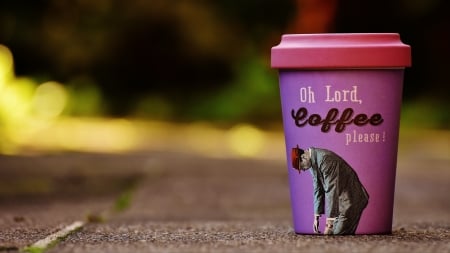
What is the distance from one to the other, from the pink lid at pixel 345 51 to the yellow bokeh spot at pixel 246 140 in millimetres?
10606

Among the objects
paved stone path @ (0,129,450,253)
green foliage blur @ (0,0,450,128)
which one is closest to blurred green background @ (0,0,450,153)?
green foliage blur @ (0,0,450,128)

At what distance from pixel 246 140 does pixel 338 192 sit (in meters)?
14.3

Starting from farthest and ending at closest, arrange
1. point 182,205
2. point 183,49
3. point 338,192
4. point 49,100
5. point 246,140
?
1. point 183,49
2. point 49,100
3. point 246,140
4. point 182,205
5. point 338,192

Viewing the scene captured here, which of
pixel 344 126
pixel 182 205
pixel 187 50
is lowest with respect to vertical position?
pixel 187 50

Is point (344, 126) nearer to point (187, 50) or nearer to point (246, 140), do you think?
point (246, 140)

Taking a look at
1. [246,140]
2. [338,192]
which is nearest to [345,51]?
[338,192]

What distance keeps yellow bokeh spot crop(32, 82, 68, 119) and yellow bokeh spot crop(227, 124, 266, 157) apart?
332 cm

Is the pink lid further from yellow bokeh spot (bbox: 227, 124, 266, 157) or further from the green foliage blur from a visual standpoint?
the green foliage blur

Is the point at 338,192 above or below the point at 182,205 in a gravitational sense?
above

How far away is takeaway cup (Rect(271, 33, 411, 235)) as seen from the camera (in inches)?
247

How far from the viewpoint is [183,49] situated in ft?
91.5

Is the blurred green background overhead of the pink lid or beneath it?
beneath

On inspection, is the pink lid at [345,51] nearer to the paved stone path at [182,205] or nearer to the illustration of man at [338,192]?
the illustration of man at [338,192]

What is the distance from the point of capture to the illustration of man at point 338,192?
6.27m
